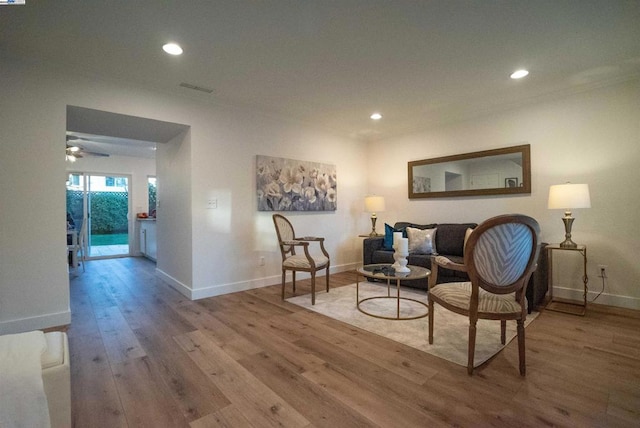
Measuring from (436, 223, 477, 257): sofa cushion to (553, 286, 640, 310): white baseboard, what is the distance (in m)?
1.15

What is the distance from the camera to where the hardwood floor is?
150cm

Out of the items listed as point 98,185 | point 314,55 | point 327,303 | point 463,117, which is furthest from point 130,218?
point 463,117

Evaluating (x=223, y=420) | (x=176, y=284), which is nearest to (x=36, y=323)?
(x=176, y=284)

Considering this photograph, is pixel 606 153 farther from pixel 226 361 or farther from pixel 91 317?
pixel 91 317

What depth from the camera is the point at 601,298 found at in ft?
10.6

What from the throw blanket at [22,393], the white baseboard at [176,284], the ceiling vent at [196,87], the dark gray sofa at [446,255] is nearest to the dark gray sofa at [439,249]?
the dark gray sofa at [446,255]

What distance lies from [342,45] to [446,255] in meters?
3.00

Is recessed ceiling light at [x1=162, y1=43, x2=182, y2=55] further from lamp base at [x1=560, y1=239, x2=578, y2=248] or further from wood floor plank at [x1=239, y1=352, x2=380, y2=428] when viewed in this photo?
lamp base at [x1=560, y1=239, x2=578, y2=248]

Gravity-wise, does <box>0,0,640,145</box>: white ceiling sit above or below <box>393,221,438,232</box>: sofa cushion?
above

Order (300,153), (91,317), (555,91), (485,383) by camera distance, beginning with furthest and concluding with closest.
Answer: (300,153) → (555,91) → (91,317) → (485,383)

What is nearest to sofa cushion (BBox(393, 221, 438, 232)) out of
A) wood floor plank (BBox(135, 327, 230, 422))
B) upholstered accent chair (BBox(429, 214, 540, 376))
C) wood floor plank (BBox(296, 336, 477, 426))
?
upholstered accent chair (BBox(429, 214, 540, 376))

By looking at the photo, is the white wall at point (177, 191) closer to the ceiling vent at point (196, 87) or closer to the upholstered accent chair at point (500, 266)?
the ceiling vent at point (196, 87)

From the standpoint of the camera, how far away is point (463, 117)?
13.9 ft

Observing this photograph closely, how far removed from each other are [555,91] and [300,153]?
3.33 metres
